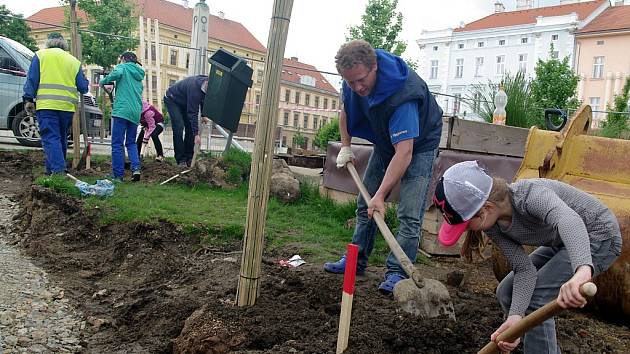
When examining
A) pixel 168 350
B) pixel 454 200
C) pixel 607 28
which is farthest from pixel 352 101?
pixel 607 28

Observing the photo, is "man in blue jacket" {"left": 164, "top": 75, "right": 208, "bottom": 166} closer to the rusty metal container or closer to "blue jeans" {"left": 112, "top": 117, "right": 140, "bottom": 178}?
"blue jeans" {"left": 112, "top": 117, "right": 140, "bottom": 178}

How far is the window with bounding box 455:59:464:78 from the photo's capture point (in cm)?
5151

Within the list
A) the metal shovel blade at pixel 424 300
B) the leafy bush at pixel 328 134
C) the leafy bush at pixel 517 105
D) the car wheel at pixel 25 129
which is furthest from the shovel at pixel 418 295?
the leafy bush at pixel 328 134

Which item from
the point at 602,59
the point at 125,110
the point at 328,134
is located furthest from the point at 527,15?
the point at 125,110

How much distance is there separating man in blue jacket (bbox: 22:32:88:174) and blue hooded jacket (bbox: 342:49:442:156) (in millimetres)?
4648

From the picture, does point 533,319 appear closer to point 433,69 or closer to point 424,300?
point 424,300

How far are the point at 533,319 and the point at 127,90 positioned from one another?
252 inches

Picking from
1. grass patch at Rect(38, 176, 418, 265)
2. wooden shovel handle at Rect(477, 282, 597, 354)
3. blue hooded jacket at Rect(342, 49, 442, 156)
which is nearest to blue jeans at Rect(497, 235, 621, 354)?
wooden shovel handle at Rect(477, 282, 597, 354)

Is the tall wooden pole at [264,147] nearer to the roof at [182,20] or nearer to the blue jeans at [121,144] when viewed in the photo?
the blue jeans at [121,144]

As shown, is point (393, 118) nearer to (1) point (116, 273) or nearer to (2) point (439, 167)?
(2) point (439, 167)

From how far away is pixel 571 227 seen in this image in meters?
2.28

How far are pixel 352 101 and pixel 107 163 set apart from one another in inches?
224

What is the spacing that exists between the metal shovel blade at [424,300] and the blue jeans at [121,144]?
5025 millimetres

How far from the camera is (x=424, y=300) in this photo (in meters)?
3.32
